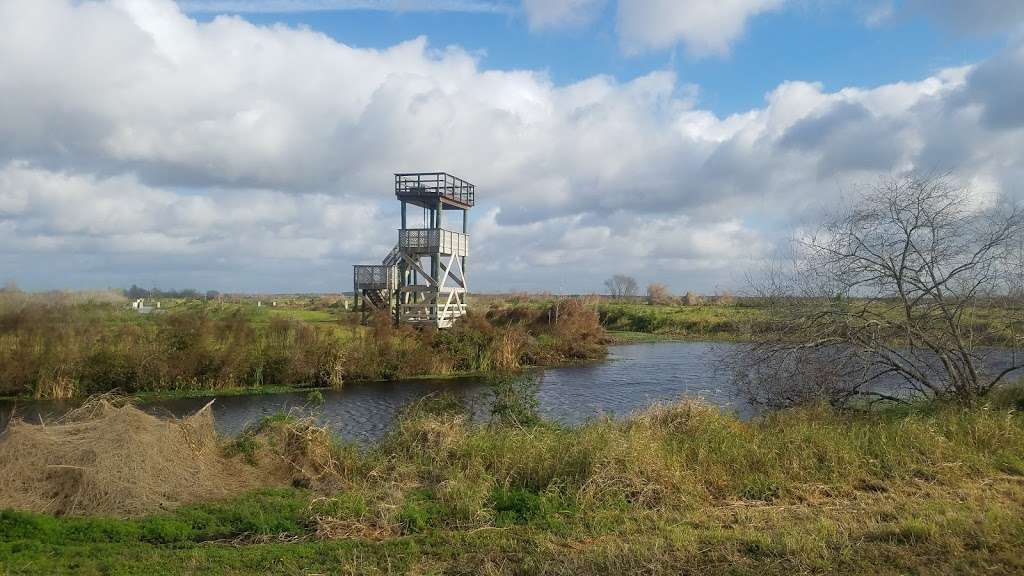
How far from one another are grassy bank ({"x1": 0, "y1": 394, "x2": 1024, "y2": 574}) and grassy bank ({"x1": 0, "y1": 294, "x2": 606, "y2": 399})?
1528 cm

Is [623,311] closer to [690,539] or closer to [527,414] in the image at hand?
[527,414]

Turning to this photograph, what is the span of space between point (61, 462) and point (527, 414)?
8.07 meters

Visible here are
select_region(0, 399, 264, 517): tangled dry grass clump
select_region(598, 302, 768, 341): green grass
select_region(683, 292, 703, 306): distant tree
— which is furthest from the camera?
select_region(683, 292, 703, 306): distant tree

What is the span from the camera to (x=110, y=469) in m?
9.41

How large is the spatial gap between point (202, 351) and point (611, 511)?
21622 mm

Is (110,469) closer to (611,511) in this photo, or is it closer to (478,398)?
(611,511)

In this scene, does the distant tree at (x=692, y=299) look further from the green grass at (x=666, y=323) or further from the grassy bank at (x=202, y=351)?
the grassy bank at (x=202, y=351)

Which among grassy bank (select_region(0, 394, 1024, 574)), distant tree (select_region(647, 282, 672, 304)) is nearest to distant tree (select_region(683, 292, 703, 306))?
distant tree (select_region(647, 282, 672, 304))

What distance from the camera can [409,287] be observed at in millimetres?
38000

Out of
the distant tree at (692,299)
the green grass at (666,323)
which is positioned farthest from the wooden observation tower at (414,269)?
the distant tree at (692,299)

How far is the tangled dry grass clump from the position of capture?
30.0 ft

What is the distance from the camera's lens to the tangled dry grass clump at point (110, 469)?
914cm

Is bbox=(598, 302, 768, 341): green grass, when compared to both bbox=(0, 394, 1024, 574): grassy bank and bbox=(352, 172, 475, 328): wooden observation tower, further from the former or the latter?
bbox=(0, 394, 1024, 574): grassy bank

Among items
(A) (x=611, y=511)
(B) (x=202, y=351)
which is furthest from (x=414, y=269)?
(A) (x=611, y=511)
